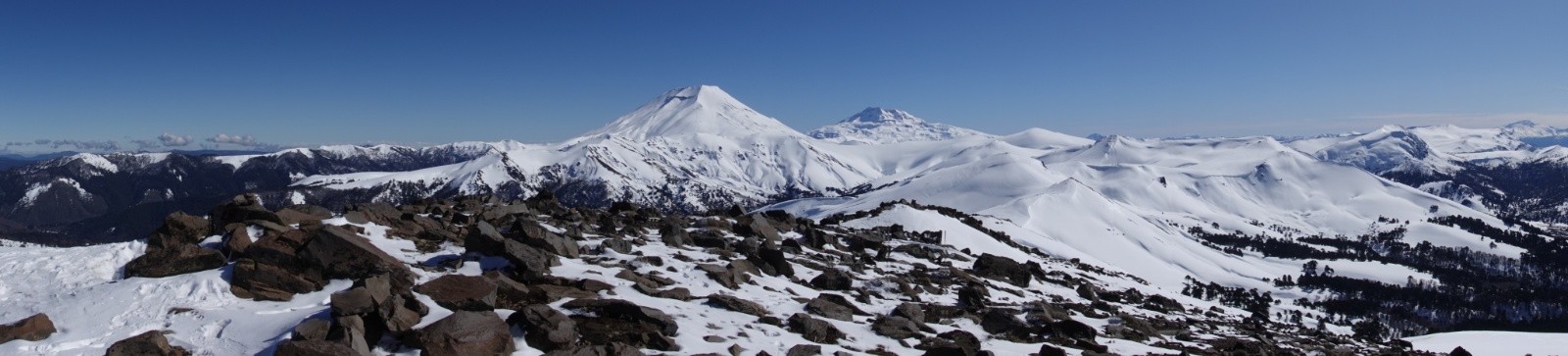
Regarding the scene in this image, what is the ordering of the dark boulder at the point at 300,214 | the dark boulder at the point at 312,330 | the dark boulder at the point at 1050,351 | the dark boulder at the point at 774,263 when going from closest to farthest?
1. the dark boulder at the point at 312,330
2. the dark boulder at the point at 1050,351
3. the dark boulder at the point at 300,214
4. the dark boulder at the point at 774,263

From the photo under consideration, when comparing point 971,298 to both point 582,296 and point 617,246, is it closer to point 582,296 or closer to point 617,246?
point 617,246

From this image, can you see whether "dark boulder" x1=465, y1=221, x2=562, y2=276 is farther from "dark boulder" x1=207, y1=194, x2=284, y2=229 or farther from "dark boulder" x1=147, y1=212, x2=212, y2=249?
"dark boulder" x1=147, y1=212, x2=212, y2=249

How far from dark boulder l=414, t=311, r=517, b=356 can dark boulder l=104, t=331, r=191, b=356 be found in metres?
4.98

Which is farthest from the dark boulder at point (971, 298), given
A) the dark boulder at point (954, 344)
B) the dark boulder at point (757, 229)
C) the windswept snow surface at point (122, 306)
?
the windswept snow surface at point (122, 306)

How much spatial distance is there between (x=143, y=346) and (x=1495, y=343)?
83.8 metres

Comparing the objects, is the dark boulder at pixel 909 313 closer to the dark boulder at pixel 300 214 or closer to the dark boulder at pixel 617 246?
the dark boulder at pixel 617 246

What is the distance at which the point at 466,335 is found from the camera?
51.1 ft

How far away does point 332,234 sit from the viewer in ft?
65.9

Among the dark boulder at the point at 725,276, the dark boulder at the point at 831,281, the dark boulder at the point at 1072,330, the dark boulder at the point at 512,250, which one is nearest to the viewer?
the dark boulder at the point at 512,250

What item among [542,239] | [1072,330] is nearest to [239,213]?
[542,239]

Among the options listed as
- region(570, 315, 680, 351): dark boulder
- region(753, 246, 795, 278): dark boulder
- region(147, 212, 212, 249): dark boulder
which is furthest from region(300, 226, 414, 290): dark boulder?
region(753, 246, 795, 278): dark boulder

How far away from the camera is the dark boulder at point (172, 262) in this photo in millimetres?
18828

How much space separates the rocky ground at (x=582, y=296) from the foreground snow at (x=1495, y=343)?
1866 centimetres

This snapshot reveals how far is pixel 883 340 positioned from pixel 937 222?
228 ft
